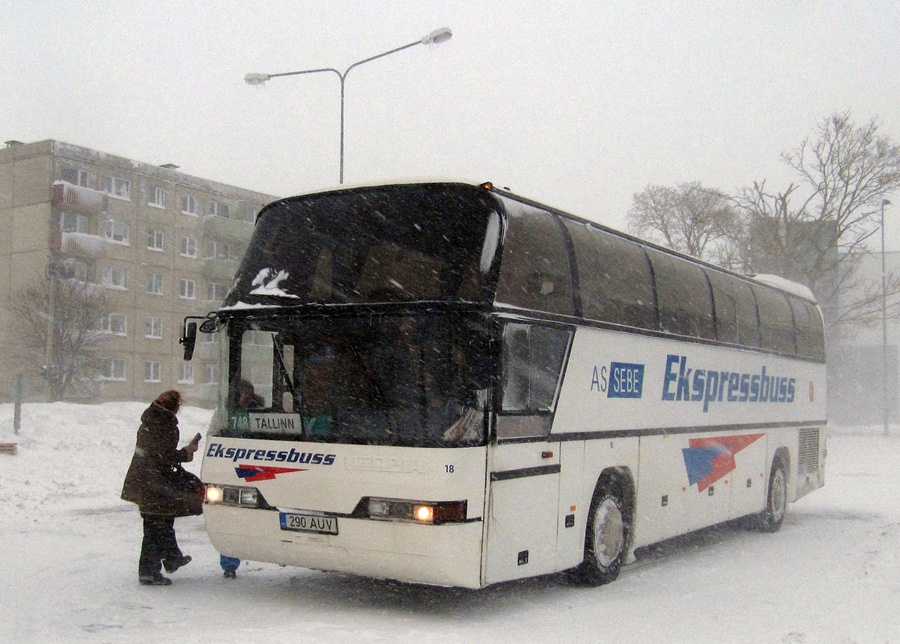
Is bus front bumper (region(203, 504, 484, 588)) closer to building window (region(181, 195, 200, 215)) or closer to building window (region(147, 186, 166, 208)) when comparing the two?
building window (region(147, 186, 166, 208))

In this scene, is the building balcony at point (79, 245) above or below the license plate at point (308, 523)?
above

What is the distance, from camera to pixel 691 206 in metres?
50.8

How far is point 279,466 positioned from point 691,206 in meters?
45.0

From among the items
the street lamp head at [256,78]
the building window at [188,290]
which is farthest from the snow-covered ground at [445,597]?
the building window at [188,290]

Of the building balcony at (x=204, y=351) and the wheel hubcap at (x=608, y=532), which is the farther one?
A: the building balcony at (x=204, y=351)

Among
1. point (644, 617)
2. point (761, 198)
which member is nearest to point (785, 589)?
point (644, 617)

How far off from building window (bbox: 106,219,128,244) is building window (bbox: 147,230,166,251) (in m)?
1.74

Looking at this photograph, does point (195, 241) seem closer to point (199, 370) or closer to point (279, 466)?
point (199, 370)

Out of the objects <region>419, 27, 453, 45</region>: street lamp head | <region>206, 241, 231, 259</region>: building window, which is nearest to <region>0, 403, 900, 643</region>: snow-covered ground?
<region>419, 27, 453, 45</region>: street lamp head

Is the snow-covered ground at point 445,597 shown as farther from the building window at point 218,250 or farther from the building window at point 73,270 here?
the building window at point 218,250

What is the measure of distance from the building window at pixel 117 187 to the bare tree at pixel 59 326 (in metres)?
10.7

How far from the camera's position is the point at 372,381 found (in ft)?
27.0

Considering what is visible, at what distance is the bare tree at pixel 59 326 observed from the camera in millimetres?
48031

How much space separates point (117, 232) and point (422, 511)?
5491cm
